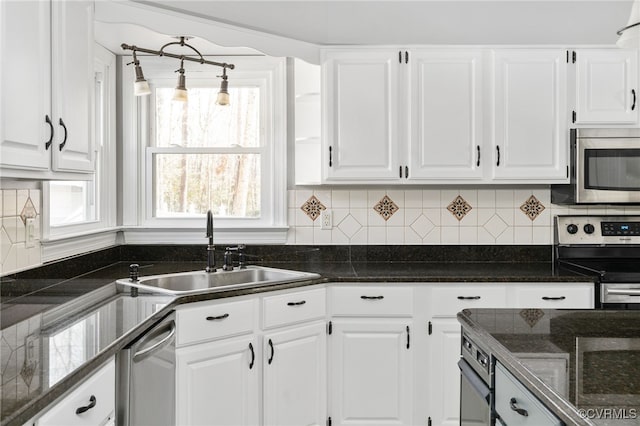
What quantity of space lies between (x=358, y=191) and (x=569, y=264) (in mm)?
1332

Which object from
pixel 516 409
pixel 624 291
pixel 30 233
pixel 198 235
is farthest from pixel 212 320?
pixel 624 291

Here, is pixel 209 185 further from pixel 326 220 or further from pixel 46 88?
pixel 46 88

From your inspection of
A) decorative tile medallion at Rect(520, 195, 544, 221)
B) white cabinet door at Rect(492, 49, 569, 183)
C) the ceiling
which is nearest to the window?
the ceiling

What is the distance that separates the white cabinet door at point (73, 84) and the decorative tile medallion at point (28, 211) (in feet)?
1.41

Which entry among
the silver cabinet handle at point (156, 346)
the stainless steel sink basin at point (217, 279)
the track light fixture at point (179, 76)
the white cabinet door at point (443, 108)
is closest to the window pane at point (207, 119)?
the track light fixture at point (179, 76)

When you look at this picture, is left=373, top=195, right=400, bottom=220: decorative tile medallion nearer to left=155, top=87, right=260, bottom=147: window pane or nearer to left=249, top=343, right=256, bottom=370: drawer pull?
left=155, top=87, right=260, bottom=147: window pane

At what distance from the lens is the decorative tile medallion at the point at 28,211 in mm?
2326

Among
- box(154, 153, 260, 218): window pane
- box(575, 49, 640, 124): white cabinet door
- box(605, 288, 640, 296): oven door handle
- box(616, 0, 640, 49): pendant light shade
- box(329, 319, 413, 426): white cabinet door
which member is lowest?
box(329, 319, 413, 426): white cabinet door

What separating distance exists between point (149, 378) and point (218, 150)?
1.79m

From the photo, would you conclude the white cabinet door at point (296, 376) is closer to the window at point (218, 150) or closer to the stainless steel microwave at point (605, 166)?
the window at point (218, 150)

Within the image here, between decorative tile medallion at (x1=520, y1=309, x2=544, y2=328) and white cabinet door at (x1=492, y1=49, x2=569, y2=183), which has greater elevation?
white cabinet door at (x1=492, y1=49, x2=569, y2=183)

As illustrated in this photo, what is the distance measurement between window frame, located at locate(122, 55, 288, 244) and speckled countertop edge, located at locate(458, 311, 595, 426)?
195 cm

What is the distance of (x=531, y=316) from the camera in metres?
1.84

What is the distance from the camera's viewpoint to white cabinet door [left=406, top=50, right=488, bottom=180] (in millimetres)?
3174
